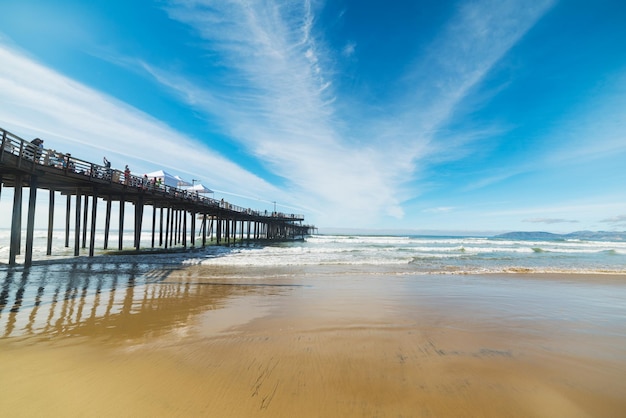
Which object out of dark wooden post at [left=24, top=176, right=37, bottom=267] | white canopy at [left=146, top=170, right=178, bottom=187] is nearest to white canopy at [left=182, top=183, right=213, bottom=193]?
white canopy at [left=146, top=170, right=178, bottom=187]

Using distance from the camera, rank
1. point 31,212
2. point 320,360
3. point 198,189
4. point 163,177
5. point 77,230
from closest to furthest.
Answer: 1. point 320,360
2. point 31,212
3. point 77,230
4. point 163,177
5. point 198,189

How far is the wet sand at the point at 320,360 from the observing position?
9.26 feet

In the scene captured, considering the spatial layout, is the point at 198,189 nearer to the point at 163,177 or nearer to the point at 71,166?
the point at 163,177

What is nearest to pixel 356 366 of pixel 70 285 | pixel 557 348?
pixel 557 348

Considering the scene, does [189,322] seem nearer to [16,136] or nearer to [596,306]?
[596,306]

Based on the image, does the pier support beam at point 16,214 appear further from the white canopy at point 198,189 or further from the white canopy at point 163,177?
the white canopy at point 198,189

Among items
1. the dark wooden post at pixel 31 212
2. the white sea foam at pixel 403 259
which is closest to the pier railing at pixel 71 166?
the dark wooden post at pixel 31 212

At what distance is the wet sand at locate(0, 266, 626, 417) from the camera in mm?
2822

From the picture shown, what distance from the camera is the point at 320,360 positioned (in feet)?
12.8

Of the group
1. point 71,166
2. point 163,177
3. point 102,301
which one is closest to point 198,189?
point 163,177

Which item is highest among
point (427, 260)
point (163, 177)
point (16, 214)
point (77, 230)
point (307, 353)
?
point (163, 177)

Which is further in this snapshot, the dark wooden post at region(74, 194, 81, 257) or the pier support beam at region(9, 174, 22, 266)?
the dark wooden post at region(74, 194, 81, 257)

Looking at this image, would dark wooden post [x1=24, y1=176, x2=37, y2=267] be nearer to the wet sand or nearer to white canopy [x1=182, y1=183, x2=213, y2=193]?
the wet sand

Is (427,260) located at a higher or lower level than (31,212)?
lower
